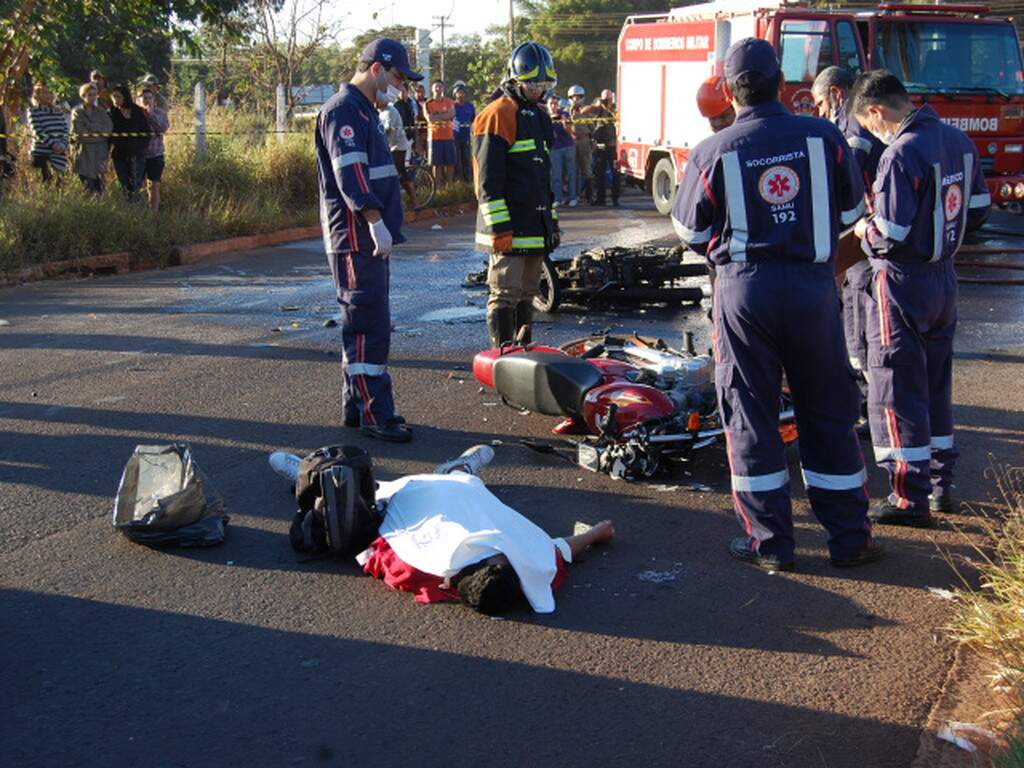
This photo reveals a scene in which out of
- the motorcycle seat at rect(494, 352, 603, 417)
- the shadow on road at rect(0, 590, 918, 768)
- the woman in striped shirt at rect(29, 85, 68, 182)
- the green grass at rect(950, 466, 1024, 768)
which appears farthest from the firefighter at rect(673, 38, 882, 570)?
the woman in striped shirt at rect(29, 85, 68, 182)

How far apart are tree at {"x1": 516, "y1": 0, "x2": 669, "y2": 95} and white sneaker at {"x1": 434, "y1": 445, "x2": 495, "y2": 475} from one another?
182ft

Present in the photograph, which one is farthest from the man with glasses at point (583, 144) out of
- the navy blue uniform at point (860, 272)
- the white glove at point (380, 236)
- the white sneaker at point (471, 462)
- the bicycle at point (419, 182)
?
the white sneaker at point (471, 462)

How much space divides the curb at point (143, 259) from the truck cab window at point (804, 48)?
22.5 ft

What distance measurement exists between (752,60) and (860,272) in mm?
1599

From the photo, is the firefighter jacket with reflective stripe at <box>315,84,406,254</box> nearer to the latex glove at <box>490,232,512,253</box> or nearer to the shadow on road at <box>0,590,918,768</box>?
the latex glove at <box>490,232,512,253</box>

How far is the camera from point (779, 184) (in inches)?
183

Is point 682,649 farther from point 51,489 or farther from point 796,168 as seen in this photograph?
point 51,489

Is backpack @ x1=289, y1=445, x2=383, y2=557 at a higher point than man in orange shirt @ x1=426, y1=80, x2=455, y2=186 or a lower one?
lower

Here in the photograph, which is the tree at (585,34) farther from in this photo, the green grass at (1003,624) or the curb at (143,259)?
the green grass at (1003,624)

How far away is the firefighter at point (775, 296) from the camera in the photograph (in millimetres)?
4668

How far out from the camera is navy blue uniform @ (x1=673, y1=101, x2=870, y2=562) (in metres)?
4.67

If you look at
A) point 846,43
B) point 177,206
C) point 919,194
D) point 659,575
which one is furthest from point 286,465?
point 846,43

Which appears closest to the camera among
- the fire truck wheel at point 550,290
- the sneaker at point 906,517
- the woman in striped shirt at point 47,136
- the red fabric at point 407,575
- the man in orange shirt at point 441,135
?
the red fabric at point 407,575

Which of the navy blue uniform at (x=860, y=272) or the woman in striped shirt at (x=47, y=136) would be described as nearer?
the navy blue uniform at (x=860, y=272)
